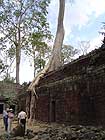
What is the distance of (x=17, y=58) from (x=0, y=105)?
17.8 feet

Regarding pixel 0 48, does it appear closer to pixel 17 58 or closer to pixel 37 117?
pixel 17 58

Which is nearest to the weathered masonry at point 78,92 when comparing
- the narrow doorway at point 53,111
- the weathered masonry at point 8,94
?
the narrow doorway at point 53,111

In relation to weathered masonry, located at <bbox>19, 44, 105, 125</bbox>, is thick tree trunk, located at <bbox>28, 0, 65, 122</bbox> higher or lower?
higher

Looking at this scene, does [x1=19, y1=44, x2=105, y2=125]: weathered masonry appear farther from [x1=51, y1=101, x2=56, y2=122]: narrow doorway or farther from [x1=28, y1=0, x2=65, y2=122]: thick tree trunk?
[x1=28, y1=0, x2=65, y2=122]: thick tree trunk

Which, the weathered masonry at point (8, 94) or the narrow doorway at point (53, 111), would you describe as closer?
the narrow doorway at point (53, 111)

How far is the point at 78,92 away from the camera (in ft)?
54.7

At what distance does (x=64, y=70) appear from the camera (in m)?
18.7

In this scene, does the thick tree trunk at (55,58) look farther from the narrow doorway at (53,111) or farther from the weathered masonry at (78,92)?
the narrow doorway at (53,111)

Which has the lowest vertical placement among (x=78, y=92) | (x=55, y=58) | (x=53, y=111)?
(x=53, y=111)

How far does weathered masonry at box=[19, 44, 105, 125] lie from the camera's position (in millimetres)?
14625

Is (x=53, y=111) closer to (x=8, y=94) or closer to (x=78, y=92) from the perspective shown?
(x=78, y=92)

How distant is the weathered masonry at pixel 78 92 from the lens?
14625 mm

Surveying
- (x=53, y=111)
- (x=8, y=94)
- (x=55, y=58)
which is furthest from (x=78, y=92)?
(x=8, y=94)

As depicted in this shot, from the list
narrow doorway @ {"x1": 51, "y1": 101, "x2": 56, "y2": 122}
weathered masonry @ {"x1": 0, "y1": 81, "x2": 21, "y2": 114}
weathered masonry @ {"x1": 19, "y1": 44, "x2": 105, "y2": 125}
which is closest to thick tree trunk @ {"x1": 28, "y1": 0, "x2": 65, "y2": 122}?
weathered masonry @ {"x1": 19, "y1": 44, "x2": 105, "y2": 125}
